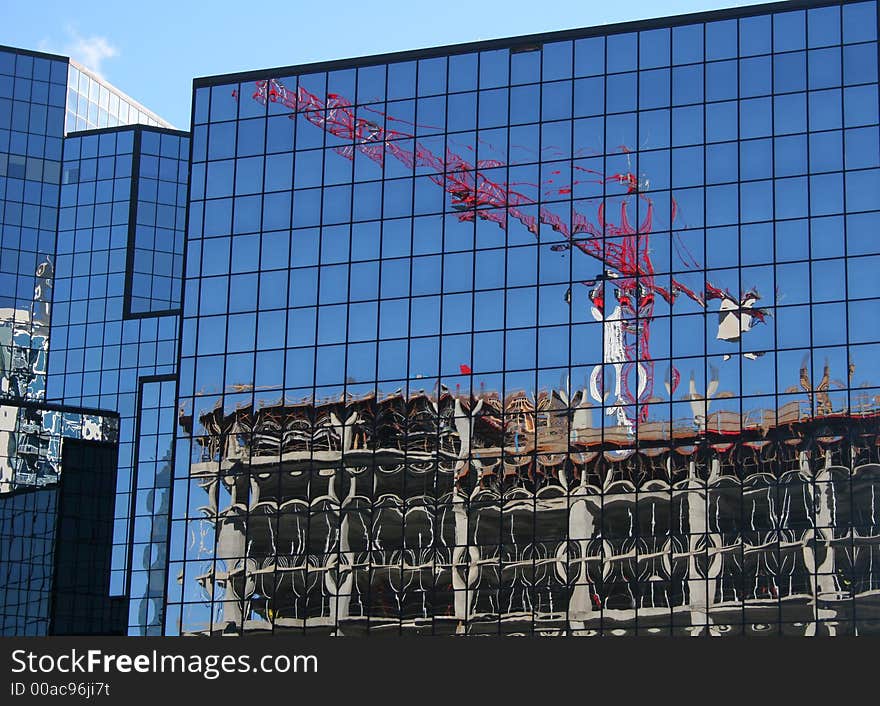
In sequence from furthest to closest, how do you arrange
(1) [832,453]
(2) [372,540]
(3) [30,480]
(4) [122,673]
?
1. (3) [30,480]
2. (2) [372,540]
3. (1) [832,453]
4. (4) [122,673]

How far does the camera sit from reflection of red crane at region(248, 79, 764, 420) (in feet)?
234

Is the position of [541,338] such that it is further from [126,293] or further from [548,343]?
[126,293]

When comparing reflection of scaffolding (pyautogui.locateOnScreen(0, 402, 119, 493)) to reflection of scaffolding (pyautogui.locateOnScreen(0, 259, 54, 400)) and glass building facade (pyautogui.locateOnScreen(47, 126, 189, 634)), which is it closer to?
glass building facade (pyautogui.locateOnScreen(47, 126, 189, 634))

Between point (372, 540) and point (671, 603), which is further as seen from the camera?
point (372, 540)

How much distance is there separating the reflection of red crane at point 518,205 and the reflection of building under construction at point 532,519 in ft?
12.8

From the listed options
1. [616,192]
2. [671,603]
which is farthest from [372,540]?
[616,192]

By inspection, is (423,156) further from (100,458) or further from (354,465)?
(100,458)

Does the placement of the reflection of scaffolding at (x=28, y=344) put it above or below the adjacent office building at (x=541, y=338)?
above

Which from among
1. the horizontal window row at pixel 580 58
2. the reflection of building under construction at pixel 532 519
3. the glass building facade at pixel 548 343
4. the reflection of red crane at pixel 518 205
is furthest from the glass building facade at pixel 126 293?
the reflection of red crane at pixel 518 205

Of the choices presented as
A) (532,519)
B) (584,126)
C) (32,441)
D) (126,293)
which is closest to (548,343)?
(532,519)

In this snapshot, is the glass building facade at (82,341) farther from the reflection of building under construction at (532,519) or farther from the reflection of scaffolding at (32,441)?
the reflection of building under construction at (532,519)

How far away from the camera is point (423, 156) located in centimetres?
7681

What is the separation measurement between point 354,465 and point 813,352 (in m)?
20.2

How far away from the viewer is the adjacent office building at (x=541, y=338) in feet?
224
